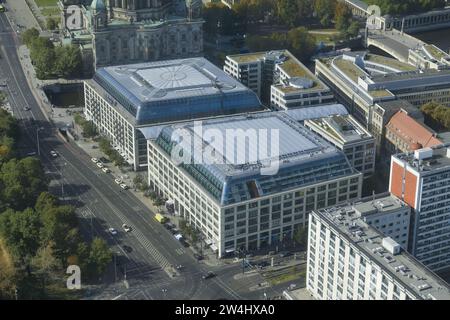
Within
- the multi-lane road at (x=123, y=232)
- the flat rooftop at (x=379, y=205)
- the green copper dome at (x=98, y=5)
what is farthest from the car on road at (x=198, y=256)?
the green copper dome at (x=98, y=5)

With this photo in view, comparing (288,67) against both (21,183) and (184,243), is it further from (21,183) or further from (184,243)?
(21,183)

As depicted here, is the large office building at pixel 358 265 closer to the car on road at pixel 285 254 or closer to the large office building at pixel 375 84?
the car on road at pixel 285 254

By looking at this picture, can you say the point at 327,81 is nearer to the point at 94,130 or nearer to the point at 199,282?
the point at 94,130

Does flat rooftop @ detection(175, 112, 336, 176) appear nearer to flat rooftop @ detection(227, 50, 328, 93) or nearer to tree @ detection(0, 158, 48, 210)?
flat rooftop @ detection(227, 50, 328, 93)

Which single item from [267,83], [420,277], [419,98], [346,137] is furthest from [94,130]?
[420,277]

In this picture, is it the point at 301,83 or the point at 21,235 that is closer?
the point at 21,235

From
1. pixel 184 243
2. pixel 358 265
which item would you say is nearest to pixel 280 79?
pixel 184 243
